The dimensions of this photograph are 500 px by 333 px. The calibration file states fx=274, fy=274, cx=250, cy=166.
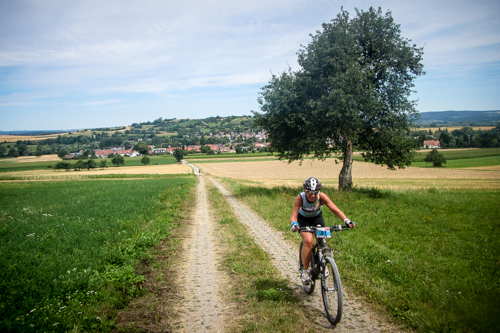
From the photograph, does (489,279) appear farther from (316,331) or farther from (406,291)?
(316,331)

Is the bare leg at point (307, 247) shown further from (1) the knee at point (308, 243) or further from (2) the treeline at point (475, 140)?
(2) the treeline at point (475, 140)

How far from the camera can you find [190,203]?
18.1 metres

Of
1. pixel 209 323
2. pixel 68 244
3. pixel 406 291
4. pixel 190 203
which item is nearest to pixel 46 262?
pixel 68 244

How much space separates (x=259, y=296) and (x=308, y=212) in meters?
1.92

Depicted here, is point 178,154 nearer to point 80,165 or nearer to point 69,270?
point 80,165

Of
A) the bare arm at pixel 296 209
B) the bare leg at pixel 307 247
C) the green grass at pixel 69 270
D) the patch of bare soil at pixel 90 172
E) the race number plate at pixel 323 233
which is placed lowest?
the patch of bare soil at pixel 90 172

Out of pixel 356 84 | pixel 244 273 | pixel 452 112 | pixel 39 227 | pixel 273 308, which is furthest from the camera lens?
pixel 452 112

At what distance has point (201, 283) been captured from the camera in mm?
6148

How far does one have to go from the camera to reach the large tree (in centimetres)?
→ 1661

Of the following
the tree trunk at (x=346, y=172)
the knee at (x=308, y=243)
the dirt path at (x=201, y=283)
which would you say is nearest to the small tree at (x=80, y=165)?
the tree trunk at (x=346, y=172)

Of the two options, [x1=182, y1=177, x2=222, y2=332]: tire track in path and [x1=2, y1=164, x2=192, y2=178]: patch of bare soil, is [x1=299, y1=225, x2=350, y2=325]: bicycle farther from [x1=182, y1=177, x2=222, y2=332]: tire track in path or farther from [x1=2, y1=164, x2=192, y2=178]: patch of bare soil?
[x1=2, y1=164, x2=192, y2=178]: patch of bare soil

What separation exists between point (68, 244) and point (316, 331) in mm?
7009

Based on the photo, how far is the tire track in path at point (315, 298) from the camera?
14.3 feet

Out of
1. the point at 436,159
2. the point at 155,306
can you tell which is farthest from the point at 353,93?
the point at 436,159
